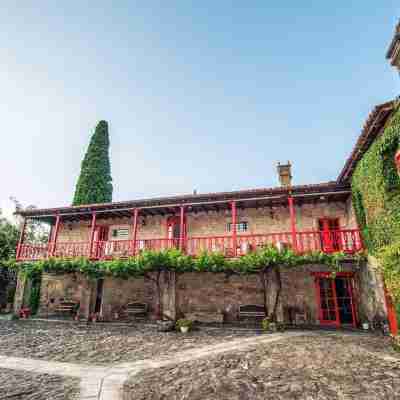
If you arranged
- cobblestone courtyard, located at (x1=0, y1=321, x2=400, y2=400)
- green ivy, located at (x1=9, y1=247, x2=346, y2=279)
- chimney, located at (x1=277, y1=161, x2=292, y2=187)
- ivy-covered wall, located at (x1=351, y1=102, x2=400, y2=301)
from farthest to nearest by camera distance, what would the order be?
chimney, located at (x1=277, y1=161, x2=292, y2=187)
green ivy, located at (x1=9, y1=247, x2=346, y2=279)
ivy-covered wall, located at (x1=351, y1=102, x2=400, y2=301)
cobblestone courtyard, located at (x1=0, y1=321, x2=400, y2=400)

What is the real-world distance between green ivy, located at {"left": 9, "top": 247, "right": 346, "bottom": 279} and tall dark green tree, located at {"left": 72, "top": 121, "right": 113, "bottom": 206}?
1037 centimetres

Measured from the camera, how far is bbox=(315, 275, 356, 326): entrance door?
33.7 feet

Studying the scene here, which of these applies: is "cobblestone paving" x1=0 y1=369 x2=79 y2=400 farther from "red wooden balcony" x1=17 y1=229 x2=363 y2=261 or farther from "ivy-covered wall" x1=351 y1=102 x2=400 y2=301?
"ivy-covered wall" x1=351 y1=102 x2=400 y2=301

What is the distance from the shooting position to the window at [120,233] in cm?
1396

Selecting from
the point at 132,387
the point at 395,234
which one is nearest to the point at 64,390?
the point at 132,387

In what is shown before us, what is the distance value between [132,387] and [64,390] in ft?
3.69

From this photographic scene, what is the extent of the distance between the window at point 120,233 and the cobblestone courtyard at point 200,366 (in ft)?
19.1

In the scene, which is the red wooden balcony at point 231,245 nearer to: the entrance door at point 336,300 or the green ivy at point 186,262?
the green ivy at point 186,262

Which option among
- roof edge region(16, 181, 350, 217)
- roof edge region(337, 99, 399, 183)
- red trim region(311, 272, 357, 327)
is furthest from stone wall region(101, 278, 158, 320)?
roof edge region(337, 99, 399, 183)

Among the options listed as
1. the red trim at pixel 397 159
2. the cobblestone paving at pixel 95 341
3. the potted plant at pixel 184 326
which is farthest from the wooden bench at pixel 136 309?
the red trim at pixel 397 159

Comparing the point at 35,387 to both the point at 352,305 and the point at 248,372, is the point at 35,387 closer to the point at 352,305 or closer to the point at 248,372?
the point at 248,372

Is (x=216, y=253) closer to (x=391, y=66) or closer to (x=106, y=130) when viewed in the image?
(x=391, y=66)

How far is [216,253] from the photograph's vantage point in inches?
374

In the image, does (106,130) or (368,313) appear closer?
(368,313)
